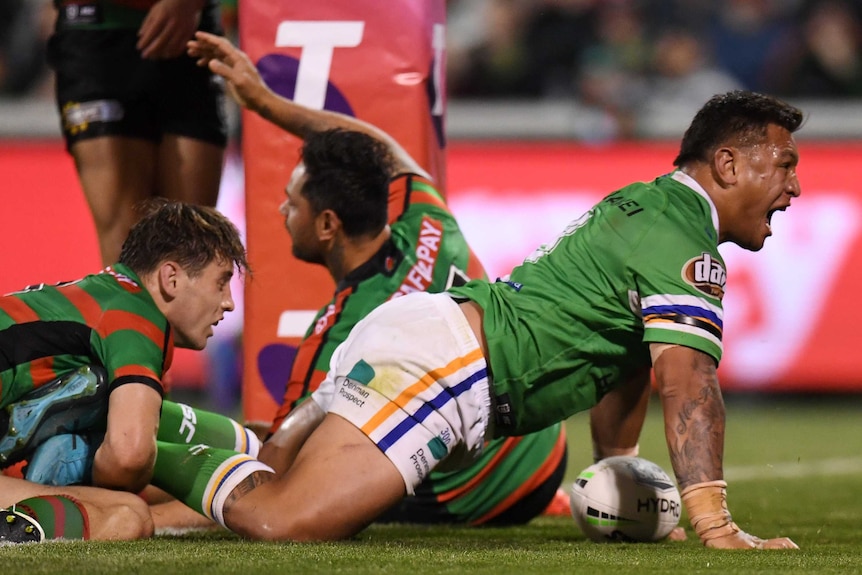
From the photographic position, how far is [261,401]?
196 inches

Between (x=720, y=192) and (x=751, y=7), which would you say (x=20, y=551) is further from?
(x=751, y=7)

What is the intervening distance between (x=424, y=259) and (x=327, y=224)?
0.34 meters

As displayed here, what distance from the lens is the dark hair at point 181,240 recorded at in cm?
373

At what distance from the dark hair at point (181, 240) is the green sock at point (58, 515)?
2.29 feet

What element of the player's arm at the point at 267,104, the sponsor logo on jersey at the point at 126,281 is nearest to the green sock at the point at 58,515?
the sponsor logo on jersey at the point at 126,281

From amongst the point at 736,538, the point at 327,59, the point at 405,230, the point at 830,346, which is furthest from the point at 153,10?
the point at 830,346

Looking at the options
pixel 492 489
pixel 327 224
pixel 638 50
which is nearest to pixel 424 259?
pixel 327 224

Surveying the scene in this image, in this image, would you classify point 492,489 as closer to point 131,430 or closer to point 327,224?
point 327,224

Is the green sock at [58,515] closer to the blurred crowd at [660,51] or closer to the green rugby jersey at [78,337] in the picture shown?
the green rugby jersey at [78,337]

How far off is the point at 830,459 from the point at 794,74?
507 centimetres

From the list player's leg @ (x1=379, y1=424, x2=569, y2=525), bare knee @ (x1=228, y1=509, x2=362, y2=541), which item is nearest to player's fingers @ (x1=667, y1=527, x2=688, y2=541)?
player's leg @ (x1=379, y1=424, x2=569, y2=525)

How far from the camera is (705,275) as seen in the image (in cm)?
346

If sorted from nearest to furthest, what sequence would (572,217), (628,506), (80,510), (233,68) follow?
(80,510)
(628,506)
(233,68)
(572,217)

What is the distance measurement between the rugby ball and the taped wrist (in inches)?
15.6
